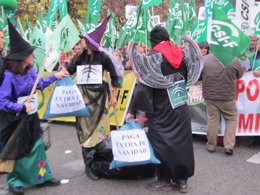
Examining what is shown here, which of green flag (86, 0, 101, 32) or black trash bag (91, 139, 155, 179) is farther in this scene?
green flag (86, 0, 101, 32)

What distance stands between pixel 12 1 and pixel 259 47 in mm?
6039

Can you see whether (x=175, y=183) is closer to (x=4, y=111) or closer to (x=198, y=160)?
(x=198, y=160)

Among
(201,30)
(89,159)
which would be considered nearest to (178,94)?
(89,159)

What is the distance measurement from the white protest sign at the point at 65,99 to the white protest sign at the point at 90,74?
0.27 meters

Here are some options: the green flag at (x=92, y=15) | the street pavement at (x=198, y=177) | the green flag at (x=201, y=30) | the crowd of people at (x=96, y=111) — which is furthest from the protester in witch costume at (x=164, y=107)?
the green flag at (x=92, y=15)

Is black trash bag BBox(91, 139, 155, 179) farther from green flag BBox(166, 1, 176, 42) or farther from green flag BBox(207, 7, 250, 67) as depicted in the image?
green flag BBox(166, 1, 176, 42)

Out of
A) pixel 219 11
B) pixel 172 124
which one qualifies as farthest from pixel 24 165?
pixel 219 11

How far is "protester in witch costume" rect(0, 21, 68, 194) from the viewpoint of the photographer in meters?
3.80

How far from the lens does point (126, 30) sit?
8281mm

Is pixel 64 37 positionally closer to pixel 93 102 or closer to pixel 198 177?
pixel 93 102

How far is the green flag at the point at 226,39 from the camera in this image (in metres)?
4.02

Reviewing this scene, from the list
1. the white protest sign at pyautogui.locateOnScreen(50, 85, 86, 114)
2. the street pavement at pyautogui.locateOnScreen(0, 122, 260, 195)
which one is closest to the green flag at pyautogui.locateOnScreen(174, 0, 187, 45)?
the street pavement at pyautogui.locateOnScreen(0, 122, 260, 195)

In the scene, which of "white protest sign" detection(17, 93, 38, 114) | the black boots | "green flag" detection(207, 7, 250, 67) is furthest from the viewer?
the black boots

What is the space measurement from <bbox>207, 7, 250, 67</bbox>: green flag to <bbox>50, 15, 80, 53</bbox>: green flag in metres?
2.23
